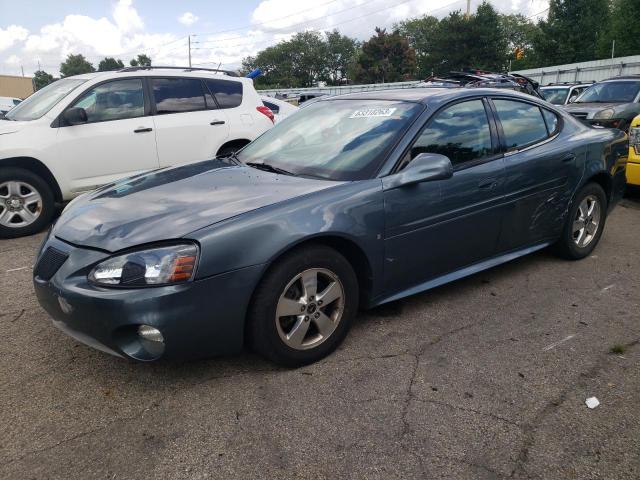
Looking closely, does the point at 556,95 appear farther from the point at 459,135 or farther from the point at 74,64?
the point at 74,64

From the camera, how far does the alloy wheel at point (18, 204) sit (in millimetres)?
5512

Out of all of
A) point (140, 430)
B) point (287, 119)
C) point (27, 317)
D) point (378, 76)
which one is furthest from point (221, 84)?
point (378, 76)

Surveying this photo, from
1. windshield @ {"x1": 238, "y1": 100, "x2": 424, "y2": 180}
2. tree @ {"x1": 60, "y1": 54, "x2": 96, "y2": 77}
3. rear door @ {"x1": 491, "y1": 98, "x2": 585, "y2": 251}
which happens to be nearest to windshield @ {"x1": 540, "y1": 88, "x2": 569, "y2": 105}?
rear door @ {"x1": 491, "y1": 98, "x2": 585, "y2": 251}

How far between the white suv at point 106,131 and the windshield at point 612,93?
7238mm

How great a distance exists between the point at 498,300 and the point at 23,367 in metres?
3.10

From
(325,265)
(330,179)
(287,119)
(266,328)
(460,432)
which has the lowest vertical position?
(460,432)

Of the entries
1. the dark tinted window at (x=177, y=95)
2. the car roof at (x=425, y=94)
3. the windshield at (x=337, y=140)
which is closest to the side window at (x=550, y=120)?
the car roof at (x=425, y=94)

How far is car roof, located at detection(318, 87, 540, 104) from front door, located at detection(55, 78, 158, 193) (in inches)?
114

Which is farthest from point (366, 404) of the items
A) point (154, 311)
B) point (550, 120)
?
point (550, 120)

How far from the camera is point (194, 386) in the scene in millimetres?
2777

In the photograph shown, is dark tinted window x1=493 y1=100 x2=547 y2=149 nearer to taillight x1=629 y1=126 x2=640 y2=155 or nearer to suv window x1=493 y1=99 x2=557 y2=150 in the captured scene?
suv window x1=493 y1=99 x2=557 y2=150

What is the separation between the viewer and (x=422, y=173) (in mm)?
3168

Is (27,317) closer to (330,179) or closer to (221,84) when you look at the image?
(330,179)

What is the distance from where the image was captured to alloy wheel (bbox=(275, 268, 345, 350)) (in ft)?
9.21
